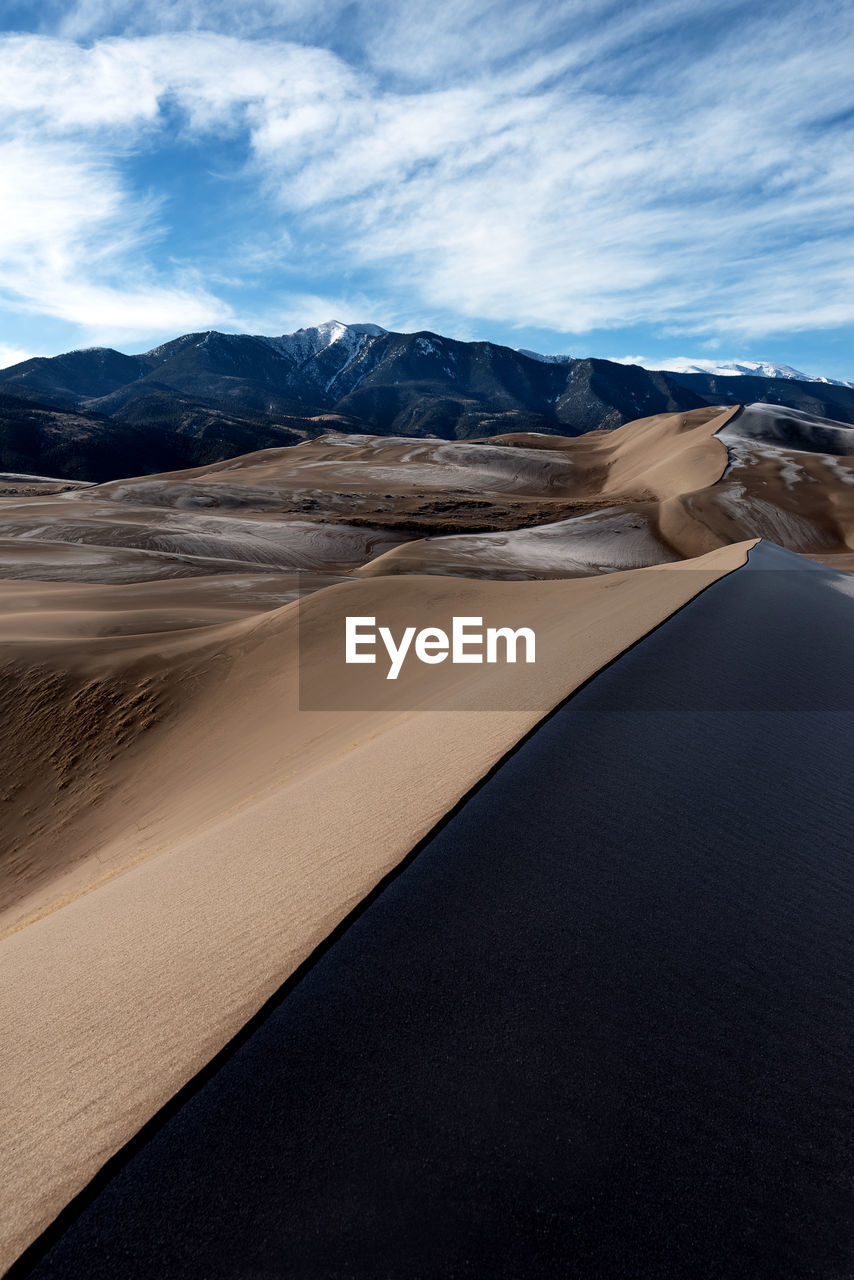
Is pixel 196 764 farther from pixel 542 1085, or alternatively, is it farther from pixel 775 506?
pixel 775 506

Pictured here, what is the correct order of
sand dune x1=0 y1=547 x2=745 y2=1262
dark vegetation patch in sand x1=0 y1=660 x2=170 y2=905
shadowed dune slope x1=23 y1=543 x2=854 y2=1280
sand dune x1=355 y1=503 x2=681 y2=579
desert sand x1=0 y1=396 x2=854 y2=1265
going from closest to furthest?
shadowed dune slope x1=23 y1=543 x2=854 y2=1280 < sand dune x1=0 y1=547 x2=745 y2=1262 < desert sand x1=0 y1=396 x2=854 y2=1265 < dark vegetation patch in sand x1=0 y1=660 x2=170 y2=905 < sand dune x1=355 y1=503 x2=681 y2=579

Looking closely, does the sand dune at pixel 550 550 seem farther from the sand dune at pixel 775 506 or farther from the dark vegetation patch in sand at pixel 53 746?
the dark vegetation patch in sand at pixel 53 746

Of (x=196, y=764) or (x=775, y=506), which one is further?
(x=775, y=506)

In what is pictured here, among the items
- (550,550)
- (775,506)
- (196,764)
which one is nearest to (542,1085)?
(196,764)

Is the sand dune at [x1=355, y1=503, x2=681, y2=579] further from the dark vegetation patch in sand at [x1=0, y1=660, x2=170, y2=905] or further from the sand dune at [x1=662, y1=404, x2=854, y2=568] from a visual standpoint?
the dark vegetation patch in sand at [x1=0, y1=660, x2=170, y2=905]

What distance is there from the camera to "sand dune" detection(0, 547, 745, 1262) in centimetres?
261

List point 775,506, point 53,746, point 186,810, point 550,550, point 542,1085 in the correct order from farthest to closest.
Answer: point 775,506
point 550,550
point 53,746
point 186,810
point 542,1085

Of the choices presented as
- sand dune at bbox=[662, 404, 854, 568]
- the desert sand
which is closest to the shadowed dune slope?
the desert sand

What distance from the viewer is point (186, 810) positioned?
919 centimetres

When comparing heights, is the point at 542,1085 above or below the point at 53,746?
above

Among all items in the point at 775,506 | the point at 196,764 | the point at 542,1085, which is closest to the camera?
the point at 542,1085

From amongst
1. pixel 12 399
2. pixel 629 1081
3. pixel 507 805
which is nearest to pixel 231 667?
pixel 507 805

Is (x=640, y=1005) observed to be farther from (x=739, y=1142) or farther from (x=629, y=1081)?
(x=739, y=1142)

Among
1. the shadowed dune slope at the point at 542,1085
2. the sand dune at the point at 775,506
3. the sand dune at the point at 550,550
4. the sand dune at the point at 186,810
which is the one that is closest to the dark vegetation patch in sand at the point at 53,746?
the sand dune at the point at 186,810
